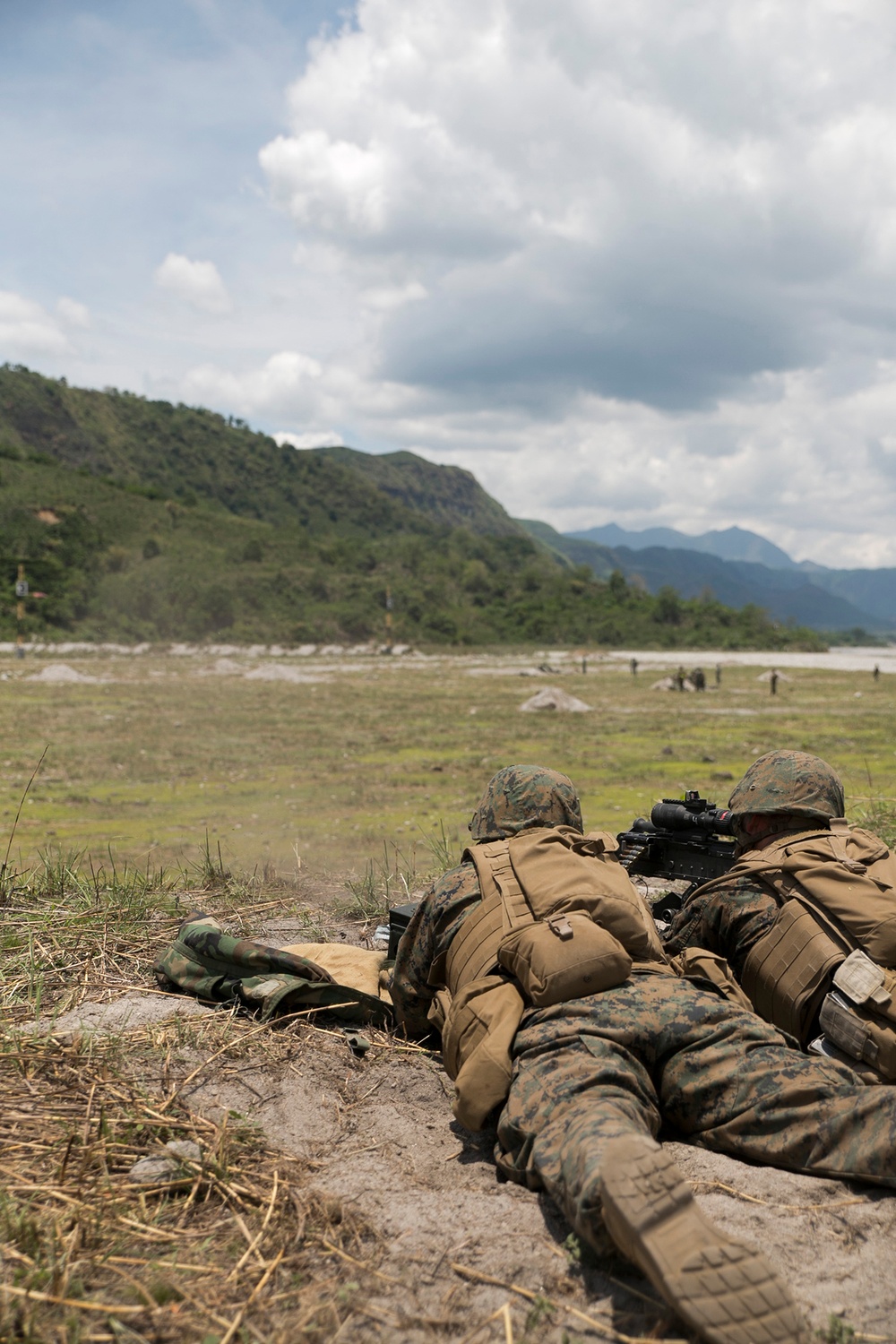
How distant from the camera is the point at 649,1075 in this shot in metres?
2.63

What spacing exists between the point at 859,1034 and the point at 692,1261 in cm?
137

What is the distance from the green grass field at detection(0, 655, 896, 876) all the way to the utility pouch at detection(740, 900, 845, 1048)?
3605 mm

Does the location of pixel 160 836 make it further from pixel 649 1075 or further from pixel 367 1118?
pixel 649 1075

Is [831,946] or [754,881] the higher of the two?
[754,881]

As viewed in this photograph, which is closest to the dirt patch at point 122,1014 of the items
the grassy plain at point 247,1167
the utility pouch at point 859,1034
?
the grassy plain at point 247,1167

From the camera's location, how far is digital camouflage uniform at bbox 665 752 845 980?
316 centimetres

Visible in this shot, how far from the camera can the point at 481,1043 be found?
258 cm

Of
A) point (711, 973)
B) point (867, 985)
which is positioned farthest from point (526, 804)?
point (867, 985)

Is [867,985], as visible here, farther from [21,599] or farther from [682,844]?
[21,599]

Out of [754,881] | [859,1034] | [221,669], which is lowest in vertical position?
[221,669]

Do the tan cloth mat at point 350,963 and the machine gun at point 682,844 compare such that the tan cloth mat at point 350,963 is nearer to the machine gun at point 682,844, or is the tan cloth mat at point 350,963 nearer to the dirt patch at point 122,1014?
the dirt patch at point 122,1014

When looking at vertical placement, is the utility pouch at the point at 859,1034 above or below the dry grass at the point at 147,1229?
above

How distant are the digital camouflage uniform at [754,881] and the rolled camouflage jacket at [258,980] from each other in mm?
1222

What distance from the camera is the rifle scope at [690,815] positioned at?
3715 millimetres
